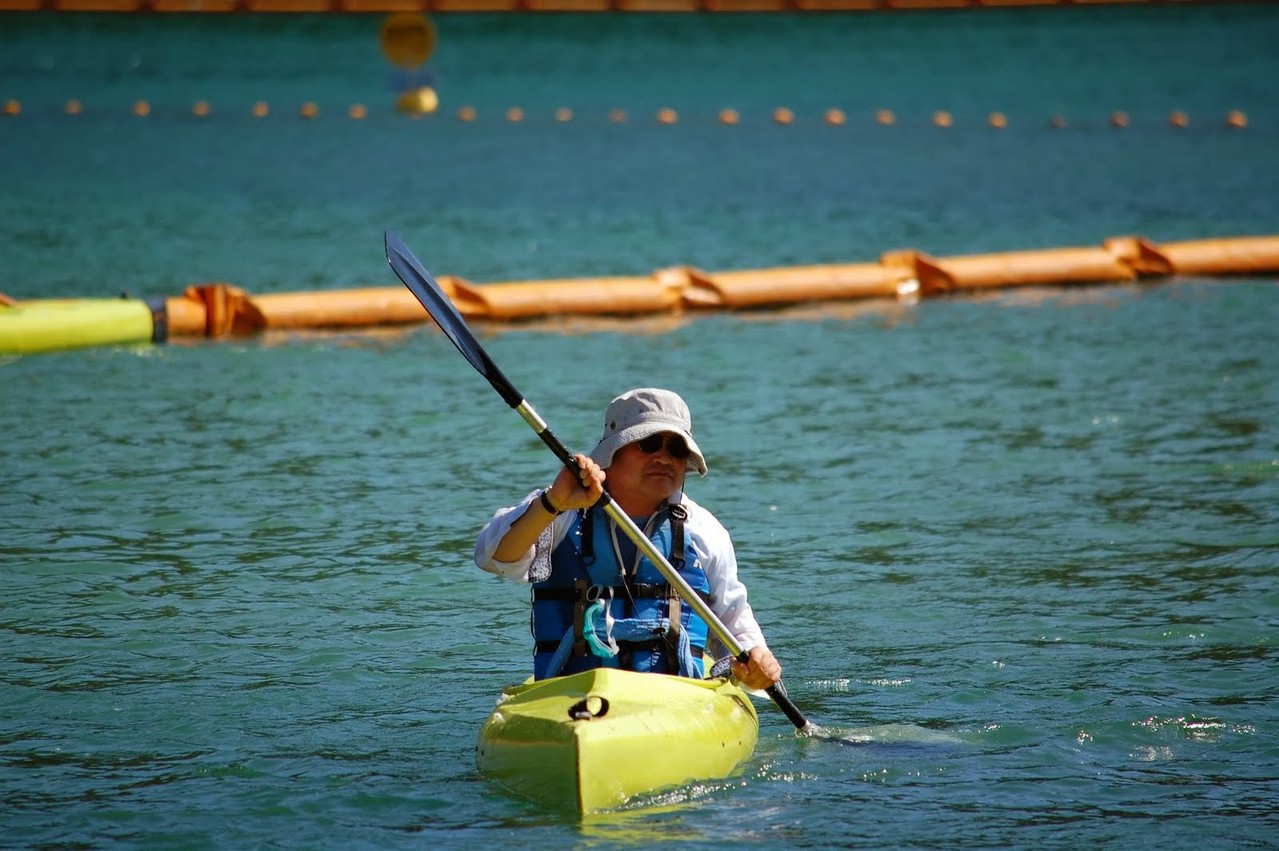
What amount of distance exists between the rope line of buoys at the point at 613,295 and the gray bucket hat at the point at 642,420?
751 centimetres

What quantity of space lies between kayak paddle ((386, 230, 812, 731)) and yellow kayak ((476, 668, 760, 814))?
0.64ft

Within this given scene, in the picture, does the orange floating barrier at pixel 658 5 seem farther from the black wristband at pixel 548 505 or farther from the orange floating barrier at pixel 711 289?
the black wristband at pixel 548 505

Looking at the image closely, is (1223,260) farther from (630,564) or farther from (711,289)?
(630,564)

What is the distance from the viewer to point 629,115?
29.4 m

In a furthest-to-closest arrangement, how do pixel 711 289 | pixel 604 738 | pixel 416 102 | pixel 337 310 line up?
1. pixel 416 102
2. pixel 711 289
3. pixel 337 310
4. pixel 604 738

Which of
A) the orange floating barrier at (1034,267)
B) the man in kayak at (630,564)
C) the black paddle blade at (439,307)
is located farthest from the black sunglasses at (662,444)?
the orange floating barrier at (1034,267)

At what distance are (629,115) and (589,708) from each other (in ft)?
83.3

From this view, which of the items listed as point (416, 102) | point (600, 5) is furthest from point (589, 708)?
point (600, 5)

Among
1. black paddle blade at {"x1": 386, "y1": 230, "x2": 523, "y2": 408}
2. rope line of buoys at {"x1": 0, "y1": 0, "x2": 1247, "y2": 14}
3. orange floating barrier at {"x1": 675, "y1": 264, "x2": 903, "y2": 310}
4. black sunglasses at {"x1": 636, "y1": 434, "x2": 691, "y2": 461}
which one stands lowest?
black sunglasses at {"x1": 636, "y1": 434, "x2": 691, "y2": 461}

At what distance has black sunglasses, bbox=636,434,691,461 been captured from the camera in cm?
491

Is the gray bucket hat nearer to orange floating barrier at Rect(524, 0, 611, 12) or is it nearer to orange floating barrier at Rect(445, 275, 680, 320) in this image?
orange floating barrier at Rect(445, 275, 680, 320)

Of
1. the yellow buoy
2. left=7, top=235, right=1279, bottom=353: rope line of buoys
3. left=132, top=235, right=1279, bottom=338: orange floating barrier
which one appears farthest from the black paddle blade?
the yellow buoy

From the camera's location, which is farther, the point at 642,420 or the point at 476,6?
the point at 476,6

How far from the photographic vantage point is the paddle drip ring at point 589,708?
4.62 metres
